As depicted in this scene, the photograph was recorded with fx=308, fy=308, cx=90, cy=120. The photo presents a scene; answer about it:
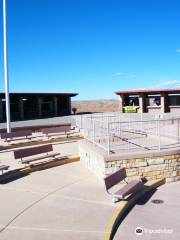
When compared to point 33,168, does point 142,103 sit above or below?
above

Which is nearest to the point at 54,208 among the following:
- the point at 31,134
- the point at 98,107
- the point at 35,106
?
the point at 31,134

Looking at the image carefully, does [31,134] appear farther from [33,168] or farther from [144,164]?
[144,164]

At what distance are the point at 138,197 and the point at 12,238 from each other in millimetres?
3874

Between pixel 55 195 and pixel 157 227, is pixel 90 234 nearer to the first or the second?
pixel 157 227

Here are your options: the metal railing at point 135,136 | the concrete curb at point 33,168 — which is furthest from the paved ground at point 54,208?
the metal railing at point 135,136

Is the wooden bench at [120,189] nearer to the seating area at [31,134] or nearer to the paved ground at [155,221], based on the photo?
the paved ground at [155,221]

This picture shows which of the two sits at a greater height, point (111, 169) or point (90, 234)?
point (111, 169)

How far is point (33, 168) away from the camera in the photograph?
11.4m

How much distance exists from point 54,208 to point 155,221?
7.94 feet

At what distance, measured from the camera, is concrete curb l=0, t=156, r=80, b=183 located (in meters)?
10.4

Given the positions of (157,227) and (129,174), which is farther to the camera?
(129,174)

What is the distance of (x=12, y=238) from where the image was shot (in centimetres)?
596

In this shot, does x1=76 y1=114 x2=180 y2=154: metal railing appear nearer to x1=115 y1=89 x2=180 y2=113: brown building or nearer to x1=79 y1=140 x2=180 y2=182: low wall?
x1=79 y1=140 x2=180 y2=182: low wall

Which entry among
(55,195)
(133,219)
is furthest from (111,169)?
(133,219)
